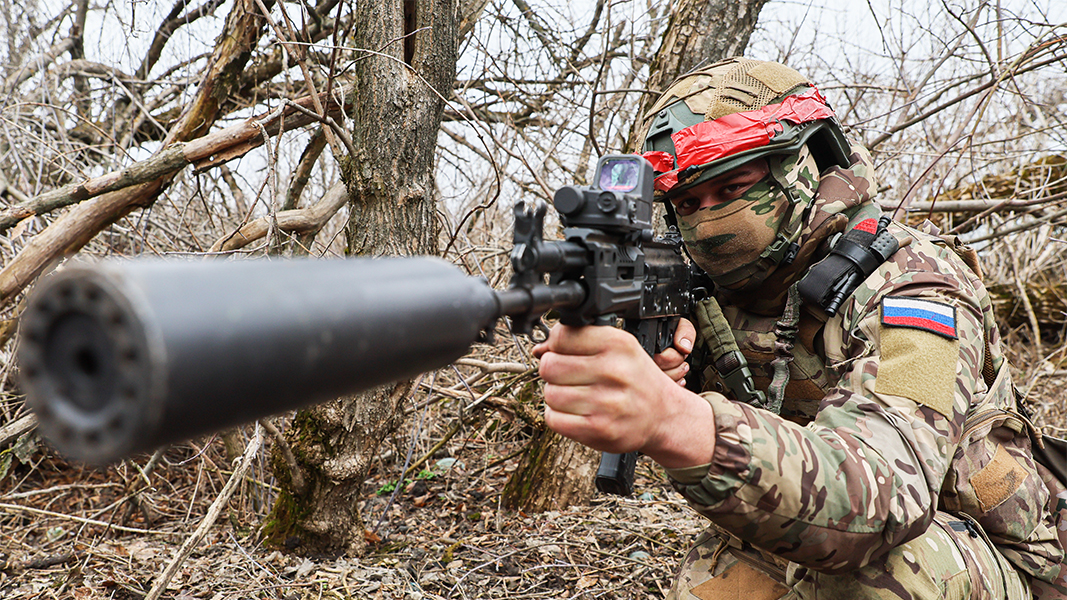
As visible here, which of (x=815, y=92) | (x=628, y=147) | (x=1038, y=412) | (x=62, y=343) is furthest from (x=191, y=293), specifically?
(x=1038, y=412)

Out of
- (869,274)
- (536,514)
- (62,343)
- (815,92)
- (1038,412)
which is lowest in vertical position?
(536,514)

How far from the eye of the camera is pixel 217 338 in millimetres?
754

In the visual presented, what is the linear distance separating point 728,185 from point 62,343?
1.97 meters

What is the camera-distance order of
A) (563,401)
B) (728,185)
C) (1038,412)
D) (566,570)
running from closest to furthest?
(563,401)
(728,185)
(566,570)
(1038,412)

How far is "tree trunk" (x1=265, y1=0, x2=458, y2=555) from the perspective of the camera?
268 centimetres

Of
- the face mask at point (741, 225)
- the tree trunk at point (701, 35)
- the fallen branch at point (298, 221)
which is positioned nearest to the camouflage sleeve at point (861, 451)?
the face mask at point (741, 225)

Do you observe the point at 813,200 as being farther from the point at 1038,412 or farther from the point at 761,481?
the point at 1038,412

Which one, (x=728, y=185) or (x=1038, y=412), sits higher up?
(x=728, y=185)

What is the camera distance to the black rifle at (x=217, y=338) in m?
0.72

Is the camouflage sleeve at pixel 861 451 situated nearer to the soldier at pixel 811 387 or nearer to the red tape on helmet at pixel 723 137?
the soldier at pixel 811 387

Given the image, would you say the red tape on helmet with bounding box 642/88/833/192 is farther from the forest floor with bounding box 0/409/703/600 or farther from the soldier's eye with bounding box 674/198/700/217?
the forest floor with bounding box 0/409/703/600

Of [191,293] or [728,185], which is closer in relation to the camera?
[191,293]

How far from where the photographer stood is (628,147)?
3.61 meters

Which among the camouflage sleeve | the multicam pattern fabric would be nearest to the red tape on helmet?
the multicam pattern fabric
